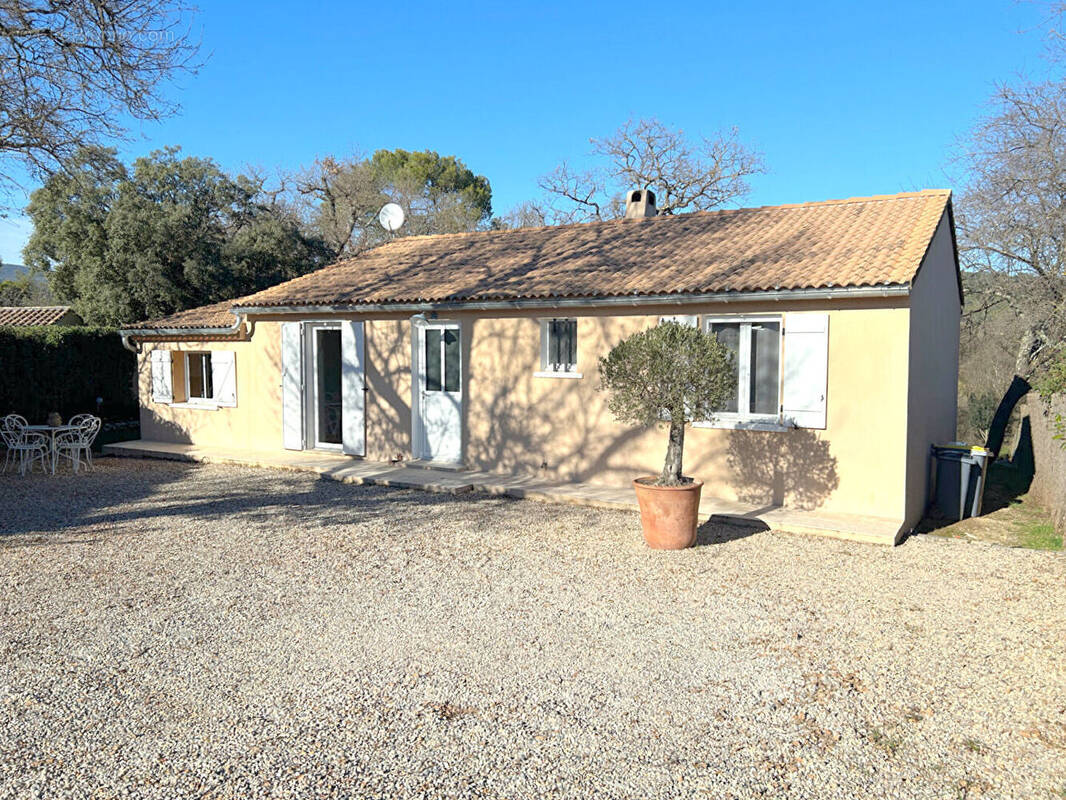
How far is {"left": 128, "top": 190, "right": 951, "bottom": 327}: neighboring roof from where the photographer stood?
898cm

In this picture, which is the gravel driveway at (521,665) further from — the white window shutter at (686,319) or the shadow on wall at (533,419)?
the white window shutter at (686,319)

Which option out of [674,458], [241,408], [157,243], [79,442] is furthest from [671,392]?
[157,243]

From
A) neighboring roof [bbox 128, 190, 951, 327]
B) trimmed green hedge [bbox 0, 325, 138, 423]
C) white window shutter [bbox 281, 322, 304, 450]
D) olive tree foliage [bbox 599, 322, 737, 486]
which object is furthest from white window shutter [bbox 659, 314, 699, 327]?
trimmed green hedge [bbox 0, 325, 138, 423]

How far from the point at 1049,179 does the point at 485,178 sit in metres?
27.0

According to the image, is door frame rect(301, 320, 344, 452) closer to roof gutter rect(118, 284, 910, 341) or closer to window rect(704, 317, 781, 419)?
roof gutter rect(118, 284, 910, 341)

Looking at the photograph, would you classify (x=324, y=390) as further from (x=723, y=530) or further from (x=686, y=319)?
(x=723, y=530)

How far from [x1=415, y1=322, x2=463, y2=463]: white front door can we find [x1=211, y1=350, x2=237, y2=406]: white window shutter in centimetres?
430

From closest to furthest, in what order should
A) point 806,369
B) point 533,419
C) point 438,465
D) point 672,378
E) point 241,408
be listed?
point 672,378
point 806,369
point 533,419
point 438,465
point 241,408

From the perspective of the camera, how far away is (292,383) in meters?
13.0

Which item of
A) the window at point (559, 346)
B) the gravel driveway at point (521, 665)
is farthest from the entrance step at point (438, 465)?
the gravel driveway at point (521, 665)

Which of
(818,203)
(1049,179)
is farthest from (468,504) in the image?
(1049,179)

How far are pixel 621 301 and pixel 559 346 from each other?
1350 mm

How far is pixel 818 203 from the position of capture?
11930 mm

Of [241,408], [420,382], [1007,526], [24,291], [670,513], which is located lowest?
[1007,526]
